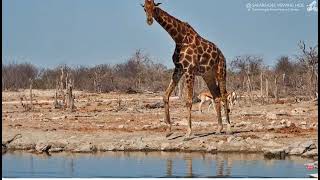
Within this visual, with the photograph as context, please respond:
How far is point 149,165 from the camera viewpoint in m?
10.6

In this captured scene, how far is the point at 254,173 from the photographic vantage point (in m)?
9.59

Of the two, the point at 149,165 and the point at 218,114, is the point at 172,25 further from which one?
the point at 149,165

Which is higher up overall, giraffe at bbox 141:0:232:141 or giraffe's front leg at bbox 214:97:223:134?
giraffe at bbox 141:0:232:141

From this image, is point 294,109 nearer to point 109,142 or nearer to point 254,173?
point 109,142

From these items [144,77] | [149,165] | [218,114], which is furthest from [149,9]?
[144,77]

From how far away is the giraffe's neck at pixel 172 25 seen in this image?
1356 cm

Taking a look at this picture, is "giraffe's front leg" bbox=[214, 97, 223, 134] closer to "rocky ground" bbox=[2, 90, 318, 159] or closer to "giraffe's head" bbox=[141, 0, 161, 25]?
"rocky ground" bbox=[2, 90, 318, 159]

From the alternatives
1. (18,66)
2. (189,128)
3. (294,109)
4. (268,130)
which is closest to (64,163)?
(189,128)

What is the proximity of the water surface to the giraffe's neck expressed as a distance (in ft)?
8.01

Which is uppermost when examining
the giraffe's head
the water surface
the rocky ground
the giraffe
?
the giraffe's head

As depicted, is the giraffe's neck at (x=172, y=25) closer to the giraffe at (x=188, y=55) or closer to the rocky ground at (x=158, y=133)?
the giraffe at (x=188, y=55)

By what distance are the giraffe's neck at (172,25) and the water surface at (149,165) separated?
8.01ft

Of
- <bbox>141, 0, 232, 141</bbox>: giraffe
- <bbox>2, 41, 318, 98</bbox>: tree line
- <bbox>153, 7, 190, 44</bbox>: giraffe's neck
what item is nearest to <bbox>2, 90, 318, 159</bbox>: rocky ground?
<bbox>141, 0, 232, 141</bbox>: giraffe

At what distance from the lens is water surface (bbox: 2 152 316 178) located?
9.65 m
